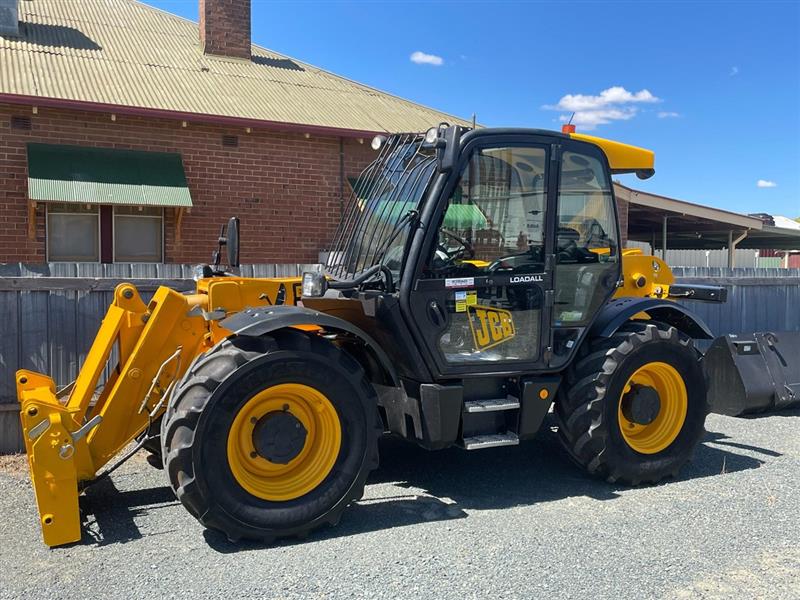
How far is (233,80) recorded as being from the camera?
1323 centimetres

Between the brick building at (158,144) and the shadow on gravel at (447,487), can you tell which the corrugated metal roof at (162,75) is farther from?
the shadow on gravel at (447,487)

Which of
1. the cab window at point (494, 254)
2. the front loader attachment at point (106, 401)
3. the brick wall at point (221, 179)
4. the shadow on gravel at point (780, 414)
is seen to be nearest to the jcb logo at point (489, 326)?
the cab window at point (494, 254)

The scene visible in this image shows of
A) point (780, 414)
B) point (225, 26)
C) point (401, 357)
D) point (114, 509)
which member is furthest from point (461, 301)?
point (225, 26)

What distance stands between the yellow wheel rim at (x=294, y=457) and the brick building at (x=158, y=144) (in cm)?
704

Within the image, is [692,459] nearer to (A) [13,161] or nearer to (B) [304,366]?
(B) [304,366]

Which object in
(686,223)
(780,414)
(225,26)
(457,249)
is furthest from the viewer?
(686,223)

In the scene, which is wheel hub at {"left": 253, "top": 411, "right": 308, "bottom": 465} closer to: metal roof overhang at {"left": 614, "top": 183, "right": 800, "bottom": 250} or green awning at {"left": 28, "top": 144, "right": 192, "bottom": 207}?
green awning at {"left": 28, "top": 144, "right": 192, "bottom": 207}

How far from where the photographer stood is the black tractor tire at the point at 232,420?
4000 mm

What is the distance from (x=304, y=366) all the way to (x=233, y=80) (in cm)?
1028

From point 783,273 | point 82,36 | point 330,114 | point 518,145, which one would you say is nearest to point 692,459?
point 518,145

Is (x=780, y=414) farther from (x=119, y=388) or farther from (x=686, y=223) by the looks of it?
(x=686, y=223)

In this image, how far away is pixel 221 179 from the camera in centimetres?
1169

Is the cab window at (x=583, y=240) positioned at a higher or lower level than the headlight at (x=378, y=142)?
lower

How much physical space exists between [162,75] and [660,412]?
10.4 meters
